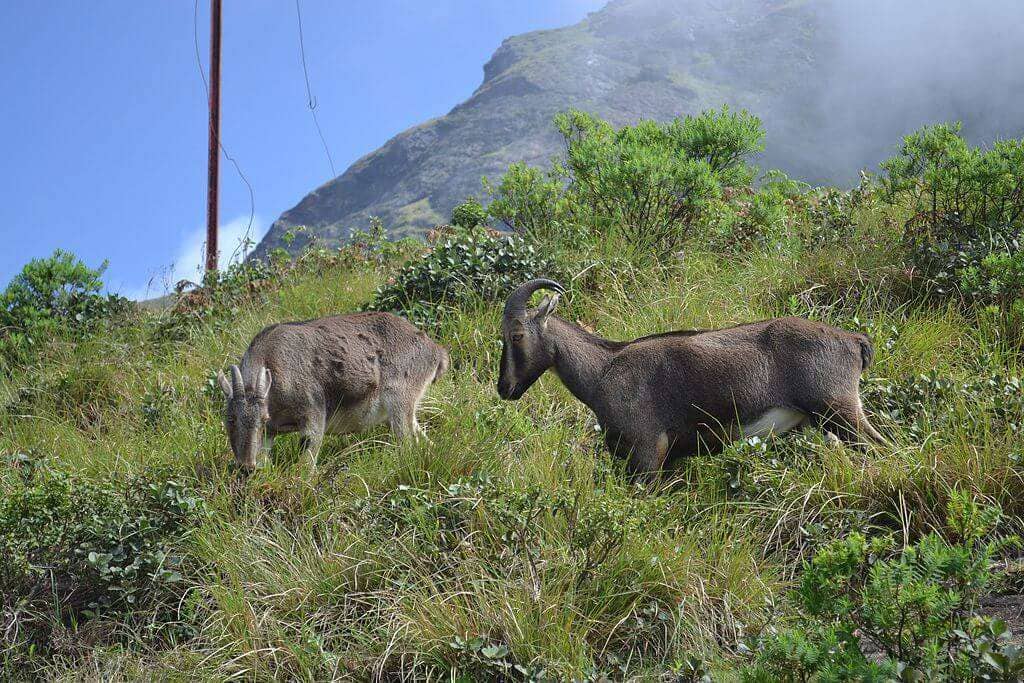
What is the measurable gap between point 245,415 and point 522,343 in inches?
79.0

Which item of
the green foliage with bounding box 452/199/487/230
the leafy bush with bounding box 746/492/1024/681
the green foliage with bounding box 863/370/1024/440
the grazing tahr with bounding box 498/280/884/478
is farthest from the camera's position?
the green foliage with bounding box 452/199/487/230

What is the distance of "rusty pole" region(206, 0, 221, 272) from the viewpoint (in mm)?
17422

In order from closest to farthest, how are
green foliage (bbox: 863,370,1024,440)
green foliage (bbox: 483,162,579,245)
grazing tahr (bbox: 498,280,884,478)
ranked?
grazing tahr (bbox: 498,280,884,478), green foliage (bbox: 863,370,1024,440), green foliage (bbox: 483,162,579,245)

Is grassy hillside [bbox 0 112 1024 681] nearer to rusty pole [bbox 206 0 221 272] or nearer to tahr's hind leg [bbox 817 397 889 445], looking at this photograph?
tahr's hind leg [bbox 817 397 889 445]

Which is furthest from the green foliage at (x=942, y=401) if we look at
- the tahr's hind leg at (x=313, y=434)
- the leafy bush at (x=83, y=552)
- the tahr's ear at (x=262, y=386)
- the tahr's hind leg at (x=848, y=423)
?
the leafy bush at (x=83, y=552)

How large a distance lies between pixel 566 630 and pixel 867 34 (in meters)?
70.9

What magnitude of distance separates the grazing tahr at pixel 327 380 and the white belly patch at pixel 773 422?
2.50 metres

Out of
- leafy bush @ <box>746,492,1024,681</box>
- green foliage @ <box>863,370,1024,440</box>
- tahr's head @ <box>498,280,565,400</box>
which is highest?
tahr's head @ <box>498,280,565,400</box>

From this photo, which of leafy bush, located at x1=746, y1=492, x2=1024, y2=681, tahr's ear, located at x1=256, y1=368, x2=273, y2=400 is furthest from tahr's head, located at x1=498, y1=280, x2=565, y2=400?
leafy bush, located at x1=746, y1=492, x2=1024, y2=681

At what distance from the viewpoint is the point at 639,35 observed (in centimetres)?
10019

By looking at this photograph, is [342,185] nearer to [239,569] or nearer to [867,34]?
[867,34]

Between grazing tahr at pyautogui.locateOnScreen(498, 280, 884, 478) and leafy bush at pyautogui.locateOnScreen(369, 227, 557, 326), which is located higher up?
leafy bush at pyautogui.locateOnScreen(369, 227, 557, 326)

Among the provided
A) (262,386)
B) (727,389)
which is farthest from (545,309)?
(262,386)

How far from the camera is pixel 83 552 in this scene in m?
6.63
